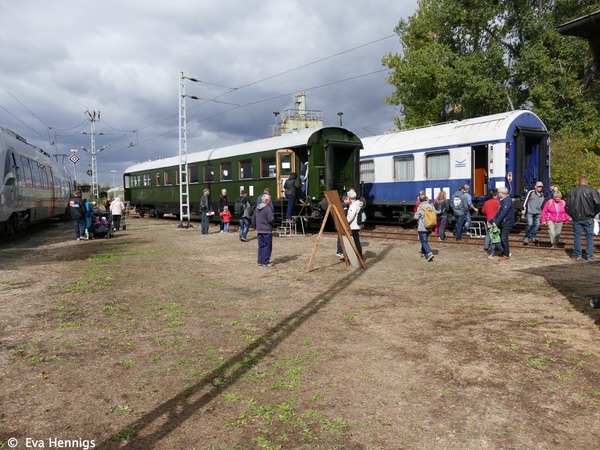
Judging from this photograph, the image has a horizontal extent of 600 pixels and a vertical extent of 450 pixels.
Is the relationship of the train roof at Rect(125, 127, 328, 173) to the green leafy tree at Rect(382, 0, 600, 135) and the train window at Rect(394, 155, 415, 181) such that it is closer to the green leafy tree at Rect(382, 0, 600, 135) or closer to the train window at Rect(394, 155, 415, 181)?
the train window at Rect(394, 155, 415, 181)

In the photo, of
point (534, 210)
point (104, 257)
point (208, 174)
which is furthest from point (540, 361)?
point (208, 174)

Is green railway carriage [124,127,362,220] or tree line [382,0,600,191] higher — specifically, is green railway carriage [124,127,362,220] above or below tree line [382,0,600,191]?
below

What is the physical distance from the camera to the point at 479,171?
1616cm

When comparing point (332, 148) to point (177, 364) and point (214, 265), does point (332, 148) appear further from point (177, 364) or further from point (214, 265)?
point (177, 364)

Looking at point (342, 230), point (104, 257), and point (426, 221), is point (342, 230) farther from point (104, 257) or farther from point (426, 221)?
point (104, 257)

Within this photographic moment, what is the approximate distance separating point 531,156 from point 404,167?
14.6ft

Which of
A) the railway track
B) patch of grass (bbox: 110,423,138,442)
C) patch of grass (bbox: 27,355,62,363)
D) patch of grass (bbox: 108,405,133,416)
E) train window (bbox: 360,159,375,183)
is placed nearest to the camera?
patch of grass (bbox: 110,423,138,442)

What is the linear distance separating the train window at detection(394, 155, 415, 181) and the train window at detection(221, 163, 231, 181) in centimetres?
724

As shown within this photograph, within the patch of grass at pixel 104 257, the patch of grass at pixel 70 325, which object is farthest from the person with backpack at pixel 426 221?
the patch of grass at pixel 104 257

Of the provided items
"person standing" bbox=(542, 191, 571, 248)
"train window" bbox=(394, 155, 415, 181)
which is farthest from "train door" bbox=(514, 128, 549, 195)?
"train window" bbox=(394, 155, 415, 181)

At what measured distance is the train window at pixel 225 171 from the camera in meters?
20.1

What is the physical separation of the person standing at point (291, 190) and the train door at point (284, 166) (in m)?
0.37

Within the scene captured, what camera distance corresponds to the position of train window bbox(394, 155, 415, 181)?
57.1ft

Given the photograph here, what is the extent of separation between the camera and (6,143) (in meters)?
14.9
